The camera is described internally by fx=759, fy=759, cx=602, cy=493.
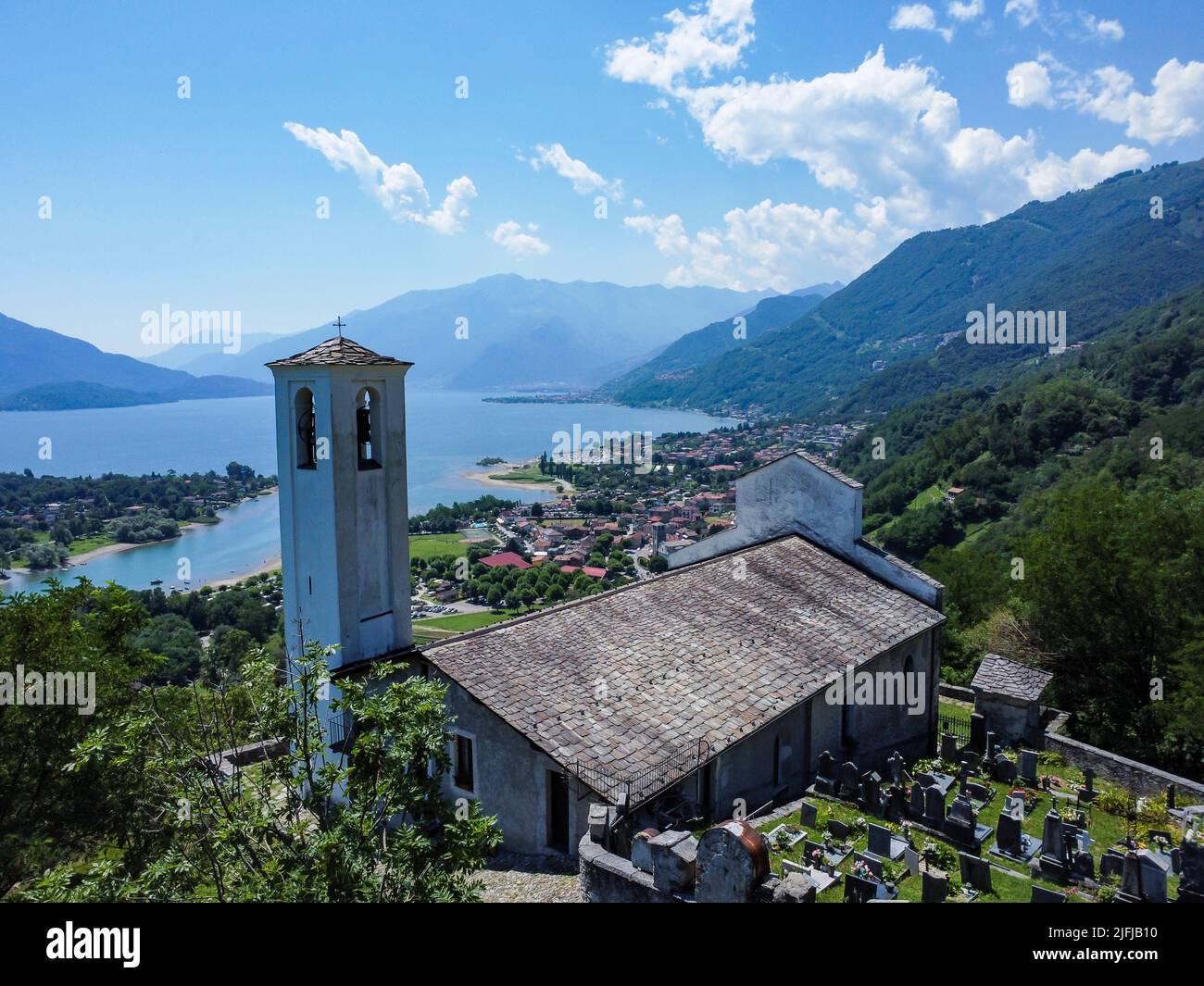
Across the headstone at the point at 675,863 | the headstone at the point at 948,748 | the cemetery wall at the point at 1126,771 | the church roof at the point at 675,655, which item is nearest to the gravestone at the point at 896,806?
the church roof at the point at 675,655

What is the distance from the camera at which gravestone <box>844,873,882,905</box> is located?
1053 centimetres

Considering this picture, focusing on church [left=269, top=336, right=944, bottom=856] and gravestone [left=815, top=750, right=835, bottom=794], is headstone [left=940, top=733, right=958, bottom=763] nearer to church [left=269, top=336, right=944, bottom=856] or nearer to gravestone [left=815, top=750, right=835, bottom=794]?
church [left=269, top=336, right=944, bottom=856]

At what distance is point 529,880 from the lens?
12516mm

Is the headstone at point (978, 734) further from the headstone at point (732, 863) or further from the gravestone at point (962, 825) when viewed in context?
the headstone at point (732, 863)

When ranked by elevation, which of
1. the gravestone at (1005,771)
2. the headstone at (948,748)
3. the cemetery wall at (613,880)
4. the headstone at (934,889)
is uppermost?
the cemetery wall at (613,880)

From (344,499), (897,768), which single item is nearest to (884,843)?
(897,768)

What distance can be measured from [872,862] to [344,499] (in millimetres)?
11342

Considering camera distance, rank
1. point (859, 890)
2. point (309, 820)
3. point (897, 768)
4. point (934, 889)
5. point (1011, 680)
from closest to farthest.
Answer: point (309, 820), point (859, 890), point (934, 889), point (897, 768), point (1011, 680)

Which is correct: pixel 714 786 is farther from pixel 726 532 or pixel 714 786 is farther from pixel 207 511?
pixel 207 511

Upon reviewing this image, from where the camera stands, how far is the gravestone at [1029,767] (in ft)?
58.1

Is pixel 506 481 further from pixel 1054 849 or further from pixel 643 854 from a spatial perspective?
pixel 643 854

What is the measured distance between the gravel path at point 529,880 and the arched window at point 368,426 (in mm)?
7941

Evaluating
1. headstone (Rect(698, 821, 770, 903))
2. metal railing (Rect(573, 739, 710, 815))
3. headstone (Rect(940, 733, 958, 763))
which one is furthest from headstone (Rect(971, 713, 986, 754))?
headstone (Rect(698, 821, 770, 903))
